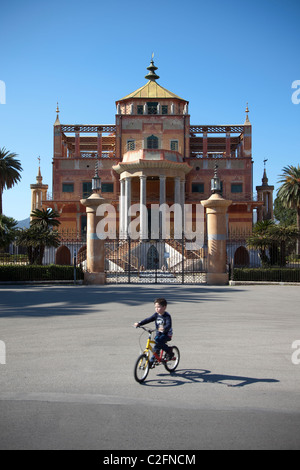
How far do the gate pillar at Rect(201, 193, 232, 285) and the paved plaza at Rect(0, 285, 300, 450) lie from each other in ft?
37.0

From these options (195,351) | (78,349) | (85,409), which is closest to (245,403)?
(85,409)

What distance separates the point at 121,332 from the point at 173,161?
32.2m

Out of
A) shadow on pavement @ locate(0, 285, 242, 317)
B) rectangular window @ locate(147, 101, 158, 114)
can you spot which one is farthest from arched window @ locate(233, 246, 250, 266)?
shadow on pavement @ locate(0, 285, 242, 317)

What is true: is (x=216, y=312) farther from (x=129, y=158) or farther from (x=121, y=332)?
(x=129, y=158)

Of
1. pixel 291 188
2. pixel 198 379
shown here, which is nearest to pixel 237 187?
pixel 291 188

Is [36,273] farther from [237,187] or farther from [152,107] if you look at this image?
[152,107]

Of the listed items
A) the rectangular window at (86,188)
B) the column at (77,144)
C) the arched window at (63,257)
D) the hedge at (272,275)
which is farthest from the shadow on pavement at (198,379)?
the column at (77,144)

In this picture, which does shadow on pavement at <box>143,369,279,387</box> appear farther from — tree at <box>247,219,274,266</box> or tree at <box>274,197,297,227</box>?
tree at <box>274,197,297,227</box>

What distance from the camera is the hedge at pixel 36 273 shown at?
25188 mm

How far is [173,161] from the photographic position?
41.7 meters

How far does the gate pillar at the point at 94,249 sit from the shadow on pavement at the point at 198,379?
1765 centimetres

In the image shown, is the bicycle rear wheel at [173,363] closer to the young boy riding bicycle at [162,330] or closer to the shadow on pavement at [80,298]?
the young boy riding bicycle at [162,330]

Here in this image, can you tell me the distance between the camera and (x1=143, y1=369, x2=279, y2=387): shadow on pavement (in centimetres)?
670

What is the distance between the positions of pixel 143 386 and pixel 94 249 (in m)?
18.3
